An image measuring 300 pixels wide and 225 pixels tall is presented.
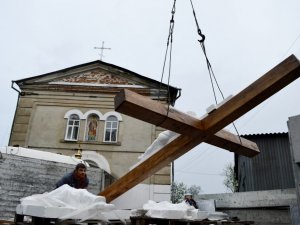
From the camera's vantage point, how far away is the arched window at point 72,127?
14992 mm

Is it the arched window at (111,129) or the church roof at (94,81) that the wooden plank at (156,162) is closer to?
the arched window at (111,129)

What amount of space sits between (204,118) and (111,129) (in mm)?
11850

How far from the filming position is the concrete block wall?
28.9 ft

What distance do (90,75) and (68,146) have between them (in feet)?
13.9

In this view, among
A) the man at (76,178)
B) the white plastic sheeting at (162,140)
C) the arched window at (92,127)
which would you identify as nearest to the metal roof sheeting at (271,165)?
the arched window at (92,127)

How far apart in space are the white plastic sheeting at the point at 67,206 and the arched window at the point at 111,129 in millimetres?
11371

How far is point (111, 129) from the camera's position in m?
15.1

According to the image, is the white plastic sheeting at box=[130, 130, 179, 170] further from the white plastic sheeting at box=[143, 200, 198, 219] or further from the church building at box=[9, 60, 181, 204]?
the church building at box=[9, 60, 181, 204]

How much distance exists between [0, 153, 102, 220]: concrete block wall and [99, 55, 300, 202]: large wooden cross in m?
6.50

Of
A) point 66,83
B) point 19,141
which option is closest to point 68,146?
point 19,141

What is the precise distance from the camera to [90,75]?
16281mm

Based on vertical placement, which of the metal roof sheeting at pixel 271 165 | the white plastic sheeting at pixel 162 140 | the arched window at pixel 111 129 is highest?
the arched window at pixel 111 129

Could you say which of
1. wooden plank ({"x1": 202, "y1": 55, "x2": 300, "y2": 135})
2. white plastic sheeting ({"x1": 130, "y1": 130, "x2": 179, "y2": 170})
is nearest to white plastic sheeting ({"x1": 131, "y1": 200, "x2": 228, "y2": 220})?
white plastic sheeting ({"x1": 130, "y1": 130, "x2": 179, "y2": 170})

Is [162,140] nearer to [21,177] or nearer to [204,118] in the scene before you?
[204,118]
